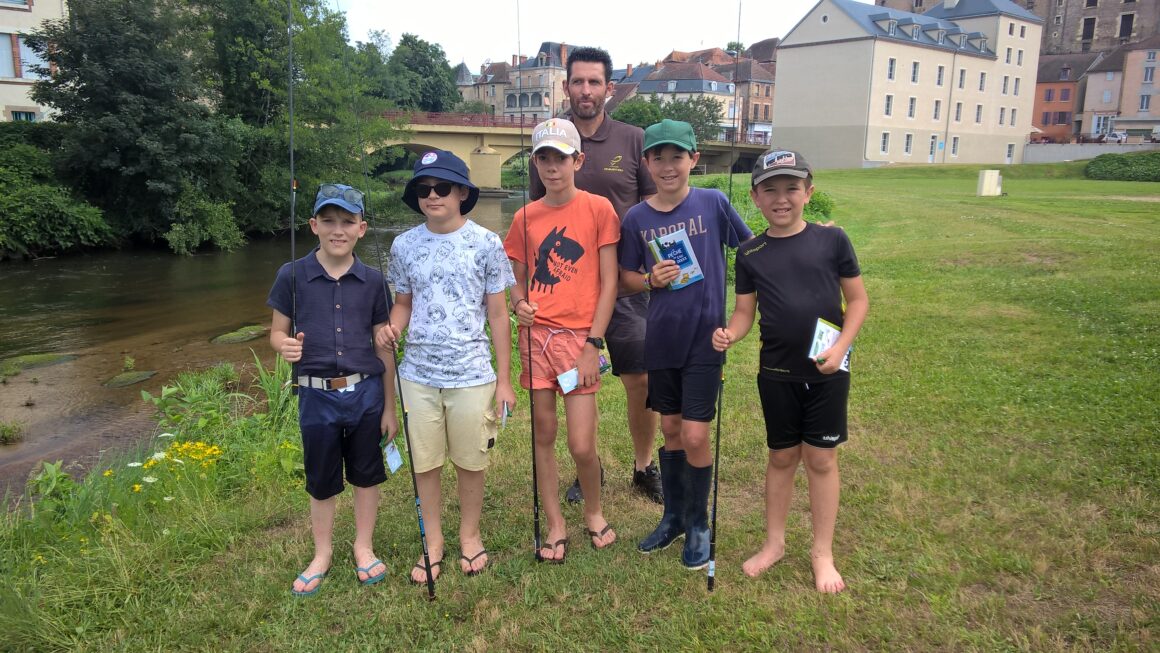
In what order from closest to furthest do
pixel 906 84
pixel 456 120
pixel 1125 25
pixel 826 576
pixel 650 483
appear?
pixel 826 576
pixel 650 483
pixel 456 120
pixel 906 84
pixel 1125 25

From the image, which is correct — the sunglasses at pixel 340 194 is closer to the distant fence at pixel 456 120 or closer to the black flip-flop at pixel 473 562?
the black flip-flop at pixel 473 562

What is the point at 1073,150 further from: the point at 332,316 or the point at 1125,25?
the point at 332,316

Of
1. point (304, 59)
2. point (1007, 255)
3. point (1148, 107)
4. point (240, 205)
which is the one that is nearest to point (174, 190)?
point (240, 205)

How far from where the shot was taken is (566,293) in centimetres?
353

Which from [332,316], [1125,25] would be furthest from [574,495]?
[1125,25]

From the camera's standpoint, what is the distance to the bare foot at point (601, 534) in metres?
3.68

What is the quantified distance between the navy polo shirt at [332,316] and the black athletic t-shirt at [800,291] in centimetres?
171

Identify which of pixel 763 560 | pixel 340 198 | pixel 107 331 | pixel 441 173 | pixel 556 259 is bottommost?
pixel 107 331

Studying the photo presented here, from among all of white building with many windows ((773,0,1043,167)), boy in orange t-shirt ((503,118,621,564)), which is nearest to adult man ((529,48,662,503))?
boy in orange t-shirt ((503,118,621,564))

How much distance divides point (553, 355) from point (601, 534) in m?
0.93

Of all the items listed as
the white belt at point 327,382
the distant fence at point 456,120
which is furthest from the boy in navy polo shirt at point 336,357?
the distant fence at point 456,120

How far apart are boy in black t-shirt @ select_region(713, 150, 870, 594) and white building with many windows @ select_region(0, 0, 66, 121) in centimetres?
3755

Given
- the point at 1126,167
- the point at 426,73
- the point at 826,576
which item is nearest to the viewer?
Result: the point at 826,576

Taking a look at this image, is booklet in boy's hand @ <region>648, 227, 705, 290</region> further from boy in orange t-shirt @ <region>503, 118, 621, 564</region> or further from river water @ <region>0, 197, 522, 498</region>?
river water @ <region>0, 197, 522, 498</region>
